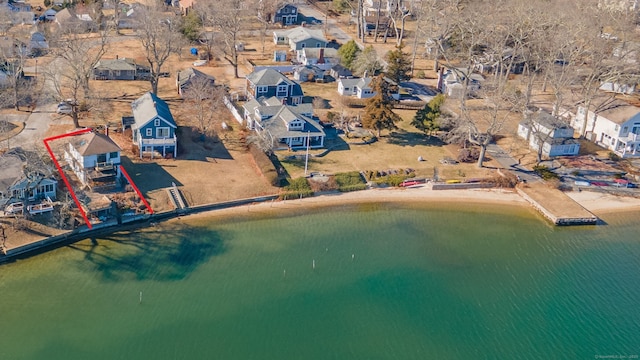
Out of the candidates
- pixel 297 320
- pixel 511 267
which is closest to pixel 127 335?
pixel 297 320

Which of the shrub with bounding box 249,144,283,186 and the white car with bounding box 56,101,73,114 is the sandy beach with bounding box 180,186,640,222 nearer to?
the shrub with bounding box 249,144,283,186

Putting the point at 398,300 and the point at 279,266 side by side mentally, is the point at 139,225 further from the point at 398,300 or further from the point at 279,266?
the point at 398,300

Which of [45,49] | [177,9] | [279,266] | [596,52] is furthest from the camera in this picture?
[177,9]

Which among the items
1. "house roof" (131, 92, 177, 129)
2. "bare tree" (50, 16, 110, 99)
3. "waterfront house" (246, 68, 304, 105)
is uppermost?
"bare tree" (50, 16, 110, 99)

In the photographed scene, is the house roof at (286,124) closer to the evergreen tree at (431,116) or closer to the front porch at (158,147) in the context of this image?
the front porch at (158,147)

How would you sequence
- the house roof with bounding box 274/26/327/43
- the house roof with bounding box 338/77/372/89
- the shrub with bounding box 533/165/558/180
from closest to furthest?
the shrub with bounding box 533/165/558/180, the house roof with bounding box 338/77/372/89, the house roof with bounding box 274/26/327/43

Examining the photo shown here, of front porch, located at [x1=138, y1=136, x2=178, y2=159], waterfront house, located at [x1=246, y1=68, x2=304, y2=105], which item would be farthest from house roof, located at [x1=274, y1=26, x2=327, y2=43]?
front porch, located at [x1=138, y1=136, x2=178, y2=159]
